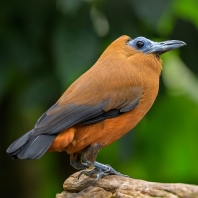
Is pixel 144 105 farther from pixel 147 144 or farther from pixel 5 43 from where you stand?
pixel 147 144

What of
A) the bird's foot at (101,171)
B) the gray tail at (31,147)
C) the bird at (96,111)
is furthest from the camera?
the bird's foot at (101,171)

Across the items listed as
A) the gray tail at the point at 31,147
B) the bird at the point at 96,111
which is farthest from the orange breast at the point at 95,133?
the gray tail at the point at 31,147

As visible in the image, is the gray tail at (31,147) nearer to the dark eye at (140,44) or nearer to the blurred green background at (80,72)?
the blurred green background at (80,72)

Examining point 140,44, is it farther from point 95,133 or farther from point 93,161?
Result: point 93,161

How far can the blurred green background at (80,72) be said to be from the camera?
6.40 meters

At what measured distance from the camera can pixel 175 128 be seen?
27.4ft

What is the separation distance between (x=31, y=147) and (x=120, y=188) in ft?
2.34

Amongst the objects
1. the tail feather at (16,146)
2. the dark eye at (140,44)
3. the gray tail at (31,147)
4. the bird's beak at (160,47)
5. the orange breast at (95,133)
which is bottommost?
the orange breast at (95,133)

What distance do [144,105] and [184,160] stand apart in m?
2.87

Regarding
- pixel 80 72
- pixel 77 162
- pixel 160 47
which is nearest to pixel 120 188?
pixel 77 162

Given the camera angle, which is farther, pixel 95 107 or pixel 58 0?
pixel 58 0

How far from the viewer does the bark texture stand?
4.76 meters

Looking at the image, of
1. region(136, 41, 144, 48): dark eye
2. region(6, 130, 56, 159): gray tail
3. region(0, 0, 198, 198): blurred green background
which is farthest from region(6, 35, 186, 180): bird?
region(0, 0, 198, 198): blurred green background

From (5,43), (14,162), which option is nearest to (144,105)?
(5,43)
